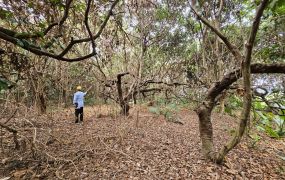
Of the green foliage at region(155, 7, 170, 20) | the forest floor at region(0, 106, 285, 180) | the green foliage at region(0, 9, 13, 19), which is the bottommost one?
the forest floor at region(0, 106, 285, 180)

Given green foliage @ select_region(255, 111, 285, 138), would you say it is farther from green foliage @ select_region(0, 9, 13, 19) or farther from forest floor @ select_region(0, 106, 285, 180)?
green foliage @ select_region(0, 9, 13, 19)

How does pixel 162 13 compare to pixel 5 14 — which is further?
pixel 162 13

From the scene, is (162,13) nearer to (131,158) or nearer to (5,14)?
(131,158)

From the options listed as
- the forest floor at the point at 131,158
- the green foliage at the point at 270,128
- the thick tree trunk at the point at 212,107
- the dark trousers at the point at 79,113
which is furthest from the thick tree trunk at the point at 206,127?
the dark trousers at the point at 79,113

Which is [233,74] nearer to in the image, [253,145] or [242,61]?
[242,61]

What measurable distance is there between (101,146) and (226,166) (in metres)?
2.42

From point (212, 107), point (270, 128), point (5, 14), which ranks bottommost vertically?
point (270, 128)

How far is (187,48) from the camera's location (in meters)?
11.7

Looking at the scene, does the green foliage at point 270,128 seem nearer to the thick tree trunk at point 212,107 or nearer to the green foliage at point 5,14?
the thick tree trunk at point 212,107

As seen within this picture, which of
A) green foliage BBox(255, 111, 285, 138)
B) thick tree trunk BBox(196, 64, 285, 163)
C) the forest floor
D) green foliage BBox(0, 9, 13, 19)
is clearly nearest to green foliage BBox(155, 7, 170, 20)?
the forest floor

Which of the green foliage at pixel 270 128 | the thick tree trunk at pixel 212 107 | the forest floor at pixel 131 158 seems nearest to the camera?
the thick tree trunk at pixel 212 107

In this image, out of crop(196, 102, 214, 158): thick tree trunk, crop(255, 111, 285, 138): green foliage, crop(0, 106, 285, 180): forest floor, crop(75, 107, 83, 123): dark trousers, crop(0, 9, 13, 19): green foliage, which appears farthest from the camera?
crop(75, 107, 83, 123): dark trousers

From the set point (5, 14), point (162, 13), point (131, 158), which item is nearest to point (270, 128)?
point (131, 158)

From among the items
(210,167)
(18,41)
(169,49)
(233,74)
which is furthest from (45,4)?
(169,49)
